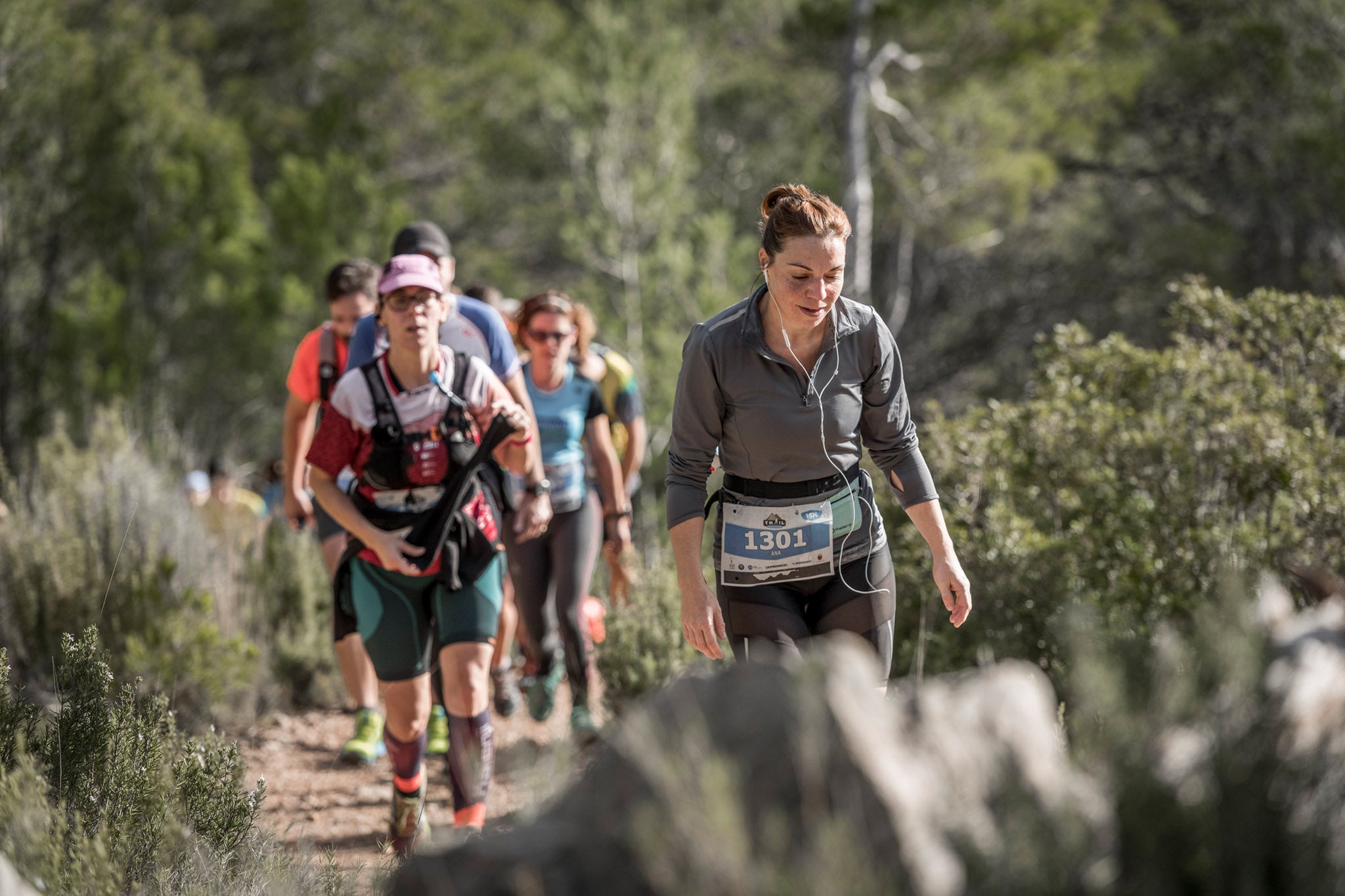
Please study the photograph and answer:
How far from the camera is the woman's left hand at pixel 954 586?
2.92 meters

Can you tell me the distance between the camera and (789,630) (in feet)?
9.63

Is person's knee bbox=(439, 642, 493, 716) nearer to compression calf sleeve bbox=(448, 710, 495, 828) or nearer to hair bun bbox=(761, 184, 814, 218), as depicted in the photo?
compression calf sleeve bbox=(448, 710, 495, 828)

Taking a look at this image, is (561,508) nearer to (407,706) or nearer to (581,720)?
(581,720)

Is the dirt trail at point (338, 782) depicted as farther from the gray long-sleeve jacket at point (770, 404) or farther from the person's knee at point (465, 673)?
the gray long-sleeve jacket at point (770, 404)

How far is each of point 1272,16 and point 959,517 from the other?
41.1 ft

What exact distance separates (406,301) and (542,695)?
2.34 metres

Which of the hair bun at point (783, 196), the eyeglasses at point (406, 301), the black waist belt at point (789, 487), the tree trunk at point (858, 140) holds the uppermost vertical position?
the tree trunk at point (858, 140)

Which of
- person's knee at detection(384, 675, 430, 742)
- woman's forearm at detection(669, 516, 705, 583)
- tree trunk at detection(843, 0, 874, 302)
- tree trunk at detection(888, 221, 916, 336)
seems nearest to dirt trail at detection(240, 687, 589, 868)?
person's knee at detection(384, 675, 430, 742)

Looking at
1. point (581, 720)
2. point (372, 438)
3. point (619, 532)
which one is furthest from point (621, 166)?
point (372, 438)

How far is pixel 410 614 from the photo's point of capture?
139 inches

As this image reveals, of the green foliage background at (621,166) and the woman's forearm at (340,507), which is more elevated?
the green foliage background at (621,166)

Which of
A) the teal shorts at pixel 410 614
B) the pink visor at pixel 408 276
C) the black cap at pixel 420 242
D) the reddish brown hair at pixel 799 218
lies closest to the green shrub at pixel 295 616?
the black cap at pixel 420 242

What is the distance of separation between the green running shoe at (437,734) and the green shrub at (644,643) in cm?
70

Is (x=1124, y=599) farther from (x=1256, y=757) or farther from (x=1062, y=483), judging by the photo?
(x=1256, y=757)
